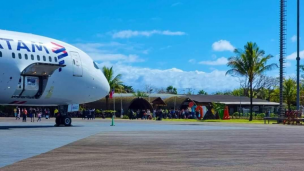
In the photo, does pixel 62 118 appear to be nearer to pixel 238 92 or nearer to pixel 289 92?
pixel 289 92

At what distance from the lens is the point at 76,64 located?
97.3ft

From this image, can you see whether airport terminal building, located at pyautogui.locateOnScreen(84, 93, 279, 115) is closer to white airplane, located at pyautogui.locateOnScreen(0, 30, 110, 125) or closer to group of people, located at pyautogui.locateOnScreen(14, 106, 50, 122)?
group of people, located at pyautogui.locateOnScreen(14, 106, 50, 122)

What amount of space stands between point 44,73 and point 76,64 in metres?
2.26

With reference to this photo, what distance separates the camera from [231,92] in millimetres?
145000

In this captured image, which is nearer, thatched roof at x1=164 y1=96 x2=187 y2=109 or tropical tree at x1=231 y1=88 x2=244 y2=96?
thatched roof at x1=164 y1=96 x2=187 y2=109

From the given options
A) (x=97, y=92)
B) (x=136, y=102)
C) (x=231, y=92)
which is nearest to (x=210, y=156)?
(x=97, y=92)

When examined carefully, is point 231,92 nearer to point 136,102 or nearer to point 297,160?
point 136,102

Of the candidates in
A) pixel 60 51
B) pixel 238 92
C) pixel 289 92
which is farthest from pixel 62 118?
pixel 238 92

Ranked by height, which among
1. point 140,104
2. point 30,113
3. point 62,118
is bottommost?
point 62,118

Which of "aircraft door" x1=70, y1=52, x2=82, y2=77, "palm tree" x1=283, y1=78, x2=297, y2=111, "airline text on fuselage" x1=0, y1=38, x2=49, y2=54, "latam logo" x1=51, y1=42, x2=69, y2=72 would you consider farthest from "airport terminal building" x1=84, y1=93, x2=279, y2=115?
"airline text on fuselage" x1=0, y1=38, x2=49, y2=54

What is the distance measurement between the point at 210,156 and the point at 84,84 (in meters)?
17.2

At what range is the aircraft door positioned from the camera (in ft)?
96.8

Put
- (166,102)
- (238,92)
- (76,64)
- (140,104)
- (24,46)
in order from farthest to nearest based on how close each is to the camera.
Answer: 1. (238,92)
2. (166,102)
3. (140,104)
4. (76,64)
5. (24,46)

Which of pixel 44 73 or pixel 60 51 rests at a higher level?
pixel 60 51
